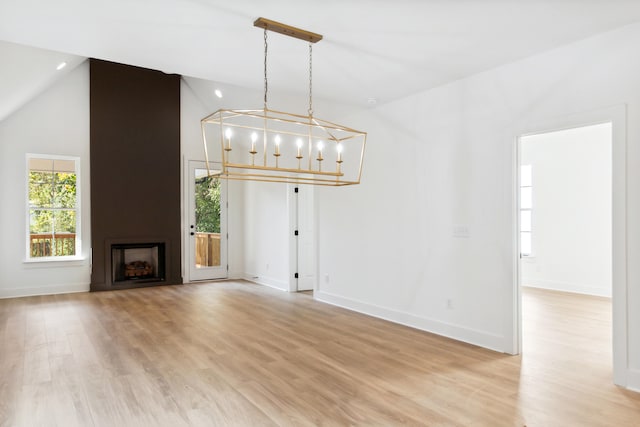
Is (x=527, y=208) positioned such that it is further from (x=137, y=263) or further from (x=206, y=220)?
(x=137, y=263)

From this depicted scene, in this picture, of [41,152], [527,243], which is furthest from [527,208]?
[41,152]

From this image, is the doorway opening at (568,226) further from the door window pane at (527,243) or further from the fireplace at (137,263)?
the fireplace at (137,263)

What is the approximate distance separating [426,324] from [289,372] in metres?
1.97

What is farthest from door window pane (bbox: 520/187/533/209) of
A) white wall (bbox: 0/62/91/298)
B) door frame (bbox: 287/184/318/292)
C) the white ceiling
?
white wall (bbox: 0/62/91/298)

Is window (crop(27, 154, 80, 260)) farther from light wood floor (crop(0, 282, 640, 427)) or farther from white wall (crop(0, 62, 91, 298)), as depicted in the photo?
light wood floor (crop(0, 282, 640, 427))

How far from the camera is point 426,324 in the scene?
15.7 feet

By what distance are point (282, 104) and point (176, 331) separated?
11.8ft

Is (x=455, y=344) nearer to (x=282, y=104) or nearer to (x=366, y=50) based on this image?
(x=366, y=50)

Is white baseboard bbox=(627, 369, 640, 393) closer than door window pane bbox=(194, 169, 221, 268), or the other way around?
white baseboard bbox=(627, 369, 640, 393)

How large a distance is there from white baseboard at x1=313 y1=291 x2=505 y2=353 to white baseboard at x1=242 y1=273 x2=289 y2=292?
50.9 inches

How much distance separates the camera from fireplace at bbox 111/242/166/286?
25.1 ft

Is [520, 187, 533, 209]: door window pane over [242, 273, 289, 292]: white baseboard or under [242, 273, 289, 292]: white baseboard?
over

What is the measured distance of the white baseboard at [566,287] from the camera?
6875 millimetres

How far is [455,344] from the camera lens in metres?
4.28
